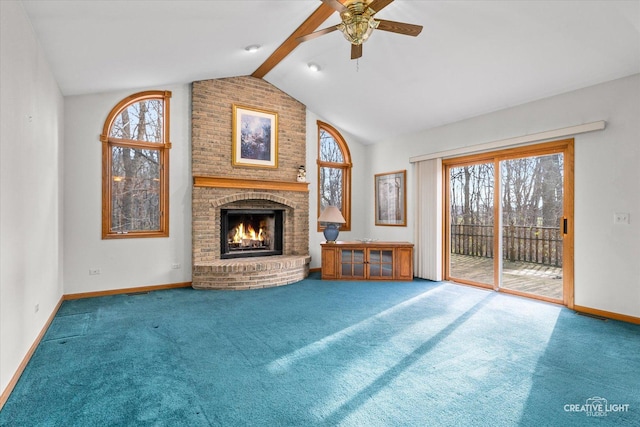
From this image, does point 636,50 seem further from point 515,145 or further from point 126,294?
point 126,294

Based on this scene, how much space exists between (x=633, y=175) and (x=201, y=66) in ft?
18.1

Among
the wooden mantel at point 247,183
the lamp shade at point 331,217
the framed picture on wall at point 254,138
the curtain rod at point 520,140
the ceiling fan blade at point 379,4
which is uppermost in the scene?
the ceiling fan blade at point 379,4

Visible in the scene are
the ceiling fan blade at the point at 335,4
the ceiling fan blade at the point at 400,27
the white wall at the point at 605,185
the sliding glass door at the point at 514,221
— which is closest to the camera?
the ceiling fan blade at the point at 335,4

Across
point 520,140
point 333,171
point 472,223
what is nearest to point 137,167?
point 333,171

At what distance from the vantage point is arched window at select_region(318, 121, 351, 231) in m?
6.93

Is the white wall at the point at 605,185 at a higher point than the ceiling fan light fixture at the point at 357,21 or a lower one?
lower

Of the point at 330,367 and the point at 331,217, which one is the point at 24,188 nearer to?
the point at 330,367

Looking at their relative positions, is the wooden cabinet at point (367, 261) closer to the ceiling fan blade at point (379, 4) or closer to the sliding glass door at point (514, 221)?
the sliding glass door at point (514, 221)

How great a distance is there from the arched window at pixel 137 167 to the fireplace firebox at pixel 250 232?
100cm

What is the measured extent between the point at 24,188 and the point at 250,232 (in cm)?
386

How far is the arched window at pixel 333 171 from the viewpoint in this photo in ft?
22.7

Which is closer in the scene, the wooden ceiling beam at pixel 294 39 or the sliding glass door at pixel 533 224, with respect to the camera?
the wooden ceiling beam at pixel 294 39

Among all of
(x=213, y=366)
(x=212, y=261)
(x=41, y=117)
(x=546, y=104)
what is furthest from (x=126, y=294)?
(x=546, y=104)

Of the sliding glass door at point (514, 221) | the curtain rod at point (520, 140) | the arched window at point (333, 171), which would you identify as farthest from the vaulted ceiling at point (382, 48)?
the arched window at point (333, 171)
